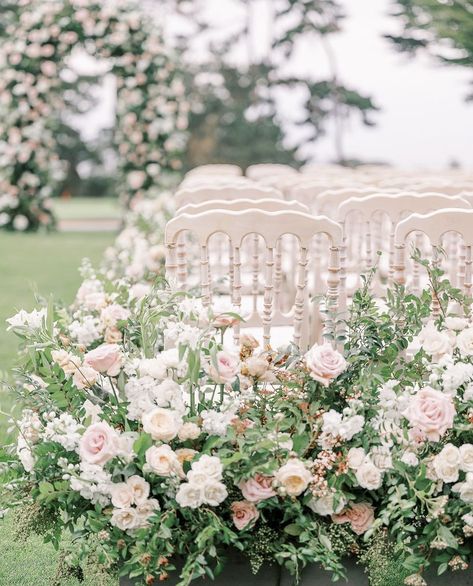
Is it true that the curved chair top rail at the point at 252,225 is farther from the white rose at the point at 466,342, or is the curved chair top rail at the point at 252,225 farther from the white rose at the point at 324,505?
the white rose at the point at 324,505

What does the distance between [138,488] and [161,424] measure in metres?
0.17

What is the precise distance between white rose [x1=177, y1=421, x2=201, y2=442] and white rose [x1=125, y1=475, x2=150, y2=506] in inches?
5.8

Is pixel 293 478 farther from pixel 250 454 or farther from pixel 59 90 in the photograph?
pixel 59 90

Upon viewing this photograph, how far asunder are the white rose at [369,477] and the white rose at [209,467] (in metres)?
0.36

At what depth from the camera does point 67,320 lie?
3107mm

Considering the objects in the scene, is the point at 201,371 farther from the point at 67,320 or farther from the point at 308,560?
the point at 67,320

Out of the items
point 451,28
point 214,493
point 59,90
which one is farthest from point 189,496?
point 59,90

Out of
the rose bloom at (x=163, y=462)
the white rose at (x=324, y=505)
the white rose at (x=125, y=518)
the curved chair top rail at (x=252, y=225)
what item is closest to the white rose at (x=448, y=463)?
the white rose at (x=324, y=505)

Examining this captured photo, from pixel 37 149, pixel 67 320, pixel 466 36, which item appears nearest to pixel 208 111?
pixel 37 149

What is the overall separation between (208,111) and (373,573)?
18497mm

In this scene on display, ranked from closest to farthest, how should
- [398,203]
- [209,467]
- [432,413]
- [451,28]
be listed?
[209,467], [432,413], [398,203], [451,28]

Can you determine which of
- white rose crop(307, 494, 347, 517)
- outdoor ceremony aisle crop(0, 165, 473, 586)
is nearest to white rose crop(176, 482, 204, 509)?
outdoor ceremony aisle crop(0, 165, 473, 586)

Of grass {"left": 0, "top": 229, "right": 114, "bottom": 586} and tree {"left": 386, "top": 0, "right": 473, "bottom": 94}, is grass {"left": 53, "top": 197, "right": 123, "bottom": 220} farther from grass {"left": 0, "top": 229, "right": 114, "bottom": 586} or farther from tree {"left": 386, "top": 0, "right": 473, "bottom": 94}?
tree {"left": 386, "top": 0, "right": 473, "bottom": 94}

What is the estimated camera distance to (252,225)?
9.41ft
